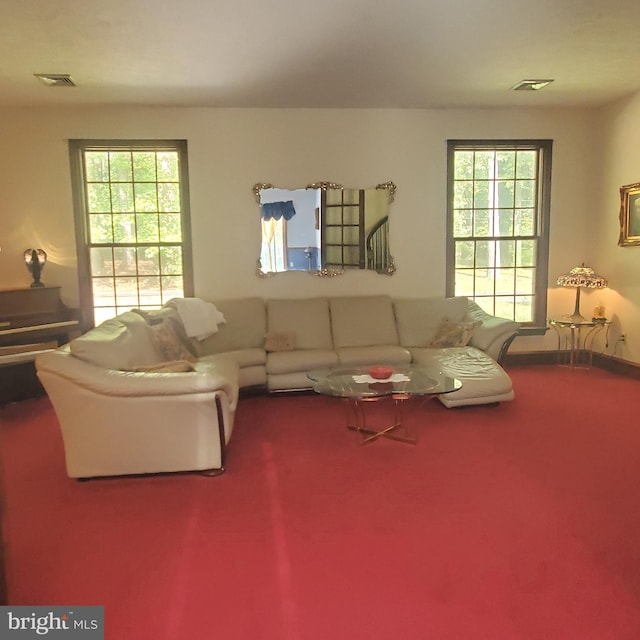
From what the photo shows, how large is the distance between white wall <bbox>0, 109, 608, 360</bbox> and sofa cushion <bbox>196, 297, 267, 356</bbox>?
345 mm

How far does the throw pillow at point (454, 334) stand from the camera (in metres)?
5.00

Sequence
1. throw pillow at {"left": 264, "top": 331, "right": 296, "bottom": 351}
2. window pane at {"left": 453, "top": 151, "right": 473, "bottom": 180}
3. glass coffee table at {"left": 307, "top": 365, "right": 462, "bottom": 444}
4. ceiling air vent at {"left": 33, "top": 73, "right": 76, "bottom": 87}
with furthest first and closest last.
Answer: window pane at {"left": 453, "top": 151, "right": 473, "bottom": 180} < throw pillow at {"left": 264, "top": 331, "right": 296, "bottom": 351} < ceiling air vent at {"left": 33, "top": 73, "right": 76, "bottom": 87} < glass coffee table at {"left": 307, "top": 365, "right": 462, "bottom": 444}

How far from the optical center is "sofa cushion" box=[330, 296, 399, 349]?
523 cm

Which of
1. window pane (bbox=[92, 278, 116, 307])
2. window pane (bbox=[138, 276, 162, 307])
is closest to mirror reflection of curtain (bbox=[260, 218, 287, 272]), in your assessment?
window pane (bbox=[138, 276, 162, 307])

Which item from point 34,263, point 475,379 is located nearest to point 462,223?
point 475,379

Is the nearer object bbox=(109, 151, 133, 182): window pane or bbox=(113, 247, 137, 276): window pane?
bbox=(109, 151, 133, 182): window pane

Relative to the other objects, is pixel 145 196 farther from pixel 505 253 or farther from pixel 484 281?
pixel 505 253

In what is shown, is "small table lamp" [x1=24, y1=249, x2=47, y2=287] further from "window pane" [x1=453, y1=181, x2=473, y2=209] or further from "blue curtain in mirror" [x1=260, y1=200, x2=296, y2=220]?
"window pane" [x1=453, y1=181, x2=473, y2=209]

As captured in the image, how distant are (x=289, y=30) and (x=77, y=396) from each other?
2.76m

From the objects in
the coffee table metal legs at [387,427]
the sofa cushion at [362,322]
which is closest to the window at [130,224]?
the sofa cushion at [362,322]

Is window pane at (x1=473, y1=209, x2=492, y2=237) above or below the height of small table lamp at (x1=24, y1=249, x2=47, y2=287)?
above

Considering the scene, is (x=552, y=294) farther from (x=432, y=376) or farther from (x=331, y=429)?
(x=331, y=429)

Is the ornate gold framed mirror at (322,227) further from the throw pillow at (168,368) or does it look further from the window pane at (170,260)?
the throw pillow at (168,368)

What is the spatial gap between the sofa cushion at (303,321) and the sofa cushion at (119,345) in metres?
1.49
